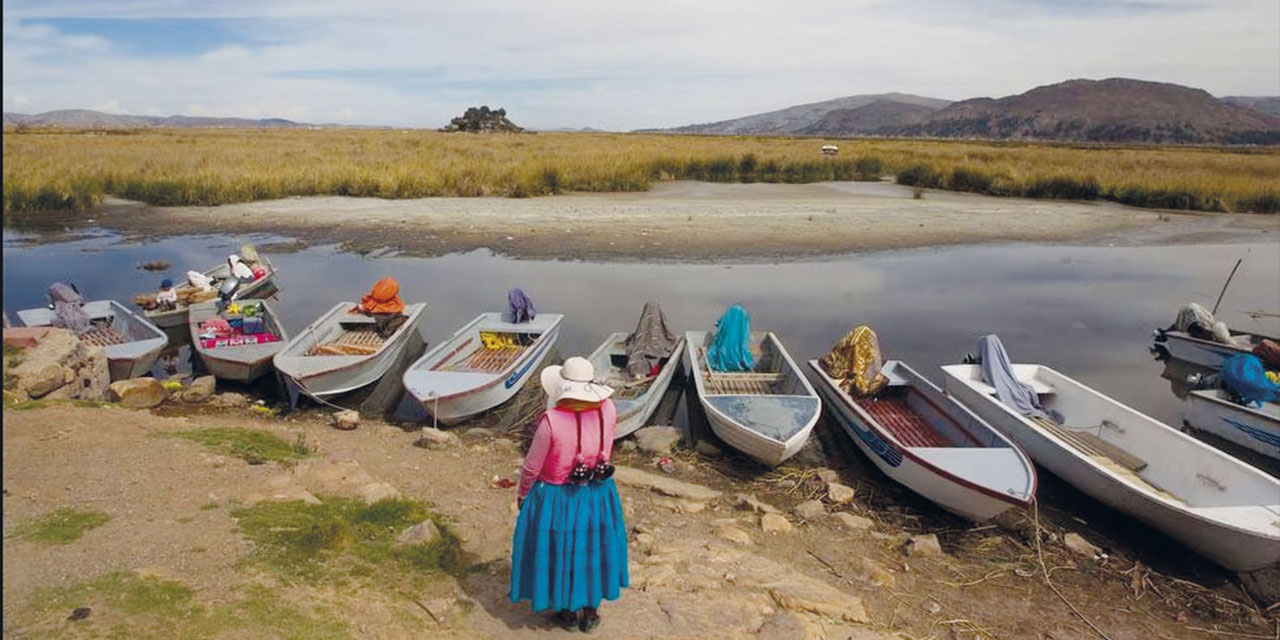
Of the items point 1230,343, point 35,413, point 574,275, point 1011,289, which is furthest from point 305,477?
point 1011,289

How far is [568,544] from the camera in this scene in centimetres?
472

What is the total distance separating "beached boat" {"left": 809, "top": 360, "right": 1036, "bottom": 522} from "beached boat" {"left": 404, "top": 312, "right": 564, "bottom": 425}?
4.86m

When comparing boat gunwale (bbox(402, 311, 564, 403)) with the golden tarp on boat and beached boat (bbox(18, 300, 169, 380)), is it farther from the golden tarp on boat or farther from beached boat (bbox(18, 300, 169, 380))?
the golden tarp on boat

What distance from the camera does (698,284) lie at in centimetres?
1922

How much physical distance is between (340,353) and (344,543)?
697cm

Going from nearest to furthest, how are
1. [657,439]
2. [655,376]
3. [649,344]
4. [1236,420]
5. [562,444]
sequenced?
[562,444]
[657,439]
[1236,420]
[655,376]
[649,344]

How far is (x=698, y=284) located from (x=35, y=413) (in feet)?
46.3

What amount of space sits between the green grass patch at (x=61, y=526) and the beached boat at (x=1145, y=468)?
32.4ft

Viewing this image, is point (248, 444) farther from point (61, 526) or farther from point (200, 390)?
point (200, 390)

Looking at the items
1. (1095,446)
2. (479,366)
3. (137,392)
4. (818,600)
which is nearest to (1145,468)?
(1095,446)

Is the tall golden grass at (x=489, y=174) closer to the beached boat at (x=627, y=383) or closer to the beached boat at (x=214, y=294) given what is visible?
the beached boat at (x=214, y=294)

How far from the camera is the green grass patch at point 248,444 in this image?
25.8ft

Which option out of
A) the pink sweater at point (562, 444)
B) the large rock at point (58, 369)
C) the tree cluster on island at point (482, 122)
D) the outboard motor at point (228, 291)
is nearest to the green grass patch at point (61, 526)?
the pink sweater at point (562, 444)

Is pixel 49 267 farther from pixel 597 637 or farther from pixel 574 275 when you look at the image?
pixel 597 637
